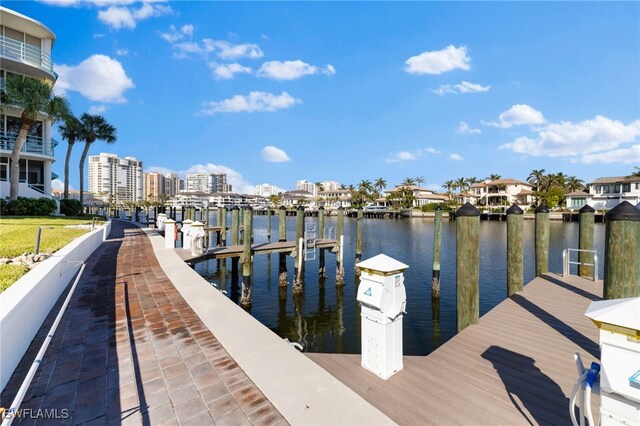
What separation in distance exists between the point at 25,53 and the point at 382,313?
113ft

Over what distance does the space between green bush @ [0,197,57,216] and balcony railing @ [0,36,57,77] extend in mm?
11015

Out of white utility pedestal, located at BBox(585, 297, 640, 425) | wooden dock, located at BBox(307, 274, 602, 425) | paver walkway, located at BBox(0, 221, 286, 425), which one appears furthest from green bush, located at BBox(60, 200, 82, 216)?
white utility pedestal, located at BBox(585, 297, 640, 425)

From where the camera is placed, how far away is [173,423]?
2.79 m

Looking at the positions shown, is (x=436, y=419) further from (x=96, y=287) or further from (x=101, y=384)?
(x=96, y=287)

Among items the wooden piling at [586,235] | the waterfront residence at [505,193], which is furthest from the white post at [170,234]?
the waterfront residence at [505,193]

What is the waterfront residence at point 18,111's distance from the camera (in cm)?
2286

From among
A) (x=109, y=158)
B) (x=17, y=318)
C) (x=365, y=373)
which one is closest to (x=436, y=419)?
(x=365, y=373)

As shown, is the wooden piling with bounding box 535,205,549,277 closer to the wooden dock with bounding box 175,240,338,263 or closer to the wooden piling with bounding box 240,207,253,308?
the wooden dock with bounding box 175,240,338,263

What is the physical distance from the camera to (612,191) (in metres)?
63.0

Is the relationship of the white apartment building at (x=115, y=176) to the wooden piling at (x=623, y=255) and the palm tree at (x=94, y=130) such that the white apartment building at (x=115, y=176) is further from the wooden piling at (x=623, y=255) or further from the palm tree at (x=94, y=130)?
the wooden piling at (x=623, y=255)

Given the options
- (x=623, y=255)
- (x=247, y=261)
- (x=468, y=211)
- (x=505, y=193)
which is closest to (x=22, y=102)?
(x=247, y=261)

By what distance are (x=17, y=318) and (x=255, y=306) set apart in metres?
10.9

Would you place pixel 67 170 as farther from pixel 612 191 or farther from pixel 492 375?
pixel 612 191

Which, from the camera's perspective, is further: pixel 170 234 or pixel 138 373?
pixel 170 234
